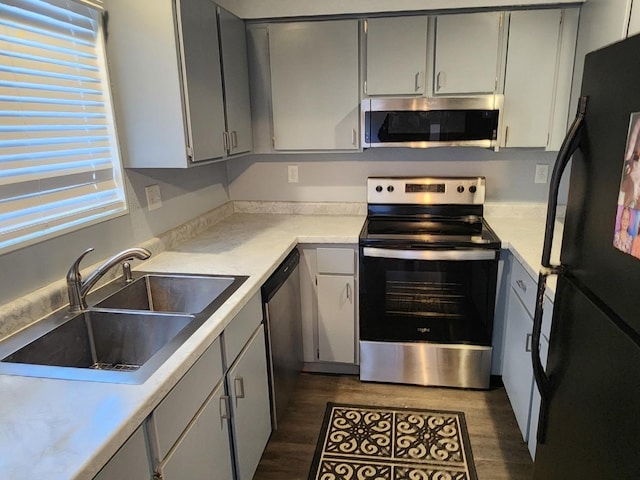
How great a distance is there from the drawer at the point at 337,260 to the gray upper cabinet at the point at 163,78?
2.76ft

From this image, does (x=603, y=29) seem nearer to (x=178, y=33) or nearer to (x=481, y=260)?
(x=481, y=260)

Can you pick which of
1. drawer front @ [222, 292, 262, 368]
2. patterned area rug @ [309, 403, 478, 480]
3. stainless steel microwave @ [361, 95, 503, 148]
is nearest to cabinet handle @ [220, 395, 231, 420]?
drawer front @ [222, 292, 262, 368]

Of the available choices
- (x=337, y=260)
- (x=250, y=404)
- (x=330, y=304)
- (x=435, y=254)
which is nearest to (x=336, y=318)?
(x=330, y=304)

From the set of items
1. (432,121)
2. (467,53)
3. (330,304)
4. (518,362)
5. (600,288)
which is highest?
(467,53)

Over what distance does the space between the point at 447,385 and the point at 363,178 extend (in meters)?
1.37

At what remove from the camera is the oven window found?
7.96 ft

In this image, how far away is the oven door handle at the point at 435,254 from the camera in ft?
7.72

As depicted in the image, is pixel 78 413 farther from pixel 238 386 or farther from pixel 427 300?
pixel 427 300

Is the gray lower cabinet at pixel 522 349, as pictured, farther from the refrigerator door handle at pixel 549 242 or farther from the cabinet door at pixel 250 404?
the cabinet door at pixel 250 404

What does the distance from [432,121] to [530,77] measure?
570mm

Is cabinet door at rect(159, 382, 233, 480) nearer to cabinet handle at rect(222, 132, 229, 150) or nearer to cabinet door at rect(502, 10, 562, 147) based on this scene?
cabinet handle at rect(222, 132, 229, 150)

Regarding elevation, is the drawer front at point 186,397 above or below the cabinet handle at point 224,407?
above

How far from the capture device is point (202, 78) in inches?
79.8

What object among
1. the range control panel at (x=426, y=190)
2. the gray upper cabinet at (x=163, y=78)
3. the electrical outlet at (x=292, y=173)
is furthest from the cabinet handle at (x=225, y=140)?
the range control panel at (x=426, y=190)
